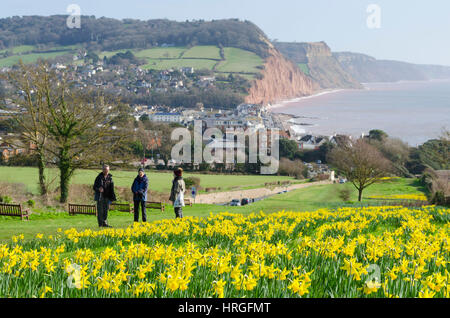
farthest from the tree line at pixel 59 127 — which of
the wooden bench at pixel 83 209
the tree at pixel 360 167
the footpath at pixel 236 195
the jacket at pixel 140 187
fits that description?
the tree at pixel 360 167

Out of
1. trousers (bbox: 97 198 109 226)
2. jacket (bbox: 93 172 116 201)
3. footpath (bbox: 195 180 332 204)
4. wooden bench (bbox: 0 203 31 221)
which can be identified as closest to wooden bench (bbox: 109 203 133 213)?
wooden bench (bbox: 0 203 31 221)

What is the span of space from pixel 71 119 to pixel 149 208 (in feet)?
25.7

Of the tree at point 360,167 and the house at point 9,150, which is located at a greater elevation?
the house at point 9,150

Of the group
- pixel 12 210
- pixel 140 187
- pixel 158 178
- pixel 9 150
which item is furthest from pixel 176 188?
pixel 158 178

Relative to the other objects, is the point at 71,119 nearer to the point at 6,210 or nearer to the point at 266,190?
the point at 6,210

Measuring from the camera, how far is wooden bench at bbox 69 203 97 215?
22.5 m

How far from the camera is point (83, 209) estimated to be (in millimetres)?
22703

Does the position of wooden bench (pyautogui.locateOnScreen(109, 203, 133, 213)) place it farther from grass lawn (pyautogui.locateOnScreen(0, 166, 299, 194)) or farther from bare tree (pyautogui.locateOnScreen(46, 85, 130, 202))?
grass lawn (pyautogui.locateOnScreen(0, 166, 299, 194))

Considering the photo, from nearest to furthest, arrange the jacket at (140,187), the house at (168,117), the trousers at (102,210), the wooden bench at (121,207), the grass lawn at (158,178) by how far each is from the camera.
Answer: the trousers at (102,210) → the jacket at (140,187) → the wooden bench at (121,207) → the grass lawn at (158,178) → the house at (168,117)

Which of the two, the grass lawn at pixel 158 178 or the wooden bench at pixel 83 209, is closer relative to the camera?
the wooden bench at pixel 83 209

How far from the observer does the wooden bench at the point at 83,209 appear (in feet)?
73.9
